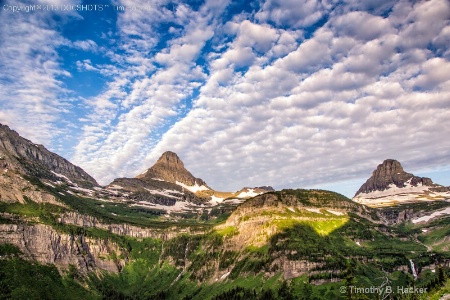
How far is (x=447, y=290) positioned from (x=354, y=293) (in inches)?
1284

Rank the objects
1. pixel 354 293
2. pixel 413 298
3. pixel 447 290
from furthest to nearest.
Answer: pixel 413 298
pixel 447 290
pixel 354 293

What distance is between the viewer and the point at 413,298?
133250 mm

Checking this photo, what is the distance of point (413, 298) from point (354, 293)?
6536cm

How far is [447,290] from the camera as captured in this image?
97.8 metres

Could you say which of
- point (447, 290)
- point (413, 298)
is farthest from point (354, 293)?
point (413, 298)

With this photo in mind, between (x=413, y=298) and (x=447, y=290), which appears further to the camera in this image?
(x=413, y=298)

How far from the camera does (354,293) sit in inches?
3371

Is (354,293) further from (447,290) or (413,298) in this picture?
(413,298)

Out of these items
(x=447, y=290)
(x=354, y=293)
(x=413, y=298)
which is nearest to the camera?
(x=354, y=293)

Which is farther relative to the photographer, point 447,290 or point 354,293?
point 447,290

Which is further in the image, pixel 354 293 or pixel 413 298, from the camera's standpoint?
pixel 413 298

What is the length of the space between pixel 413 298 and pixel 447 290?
133ft

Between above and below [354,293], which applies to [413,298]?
below
